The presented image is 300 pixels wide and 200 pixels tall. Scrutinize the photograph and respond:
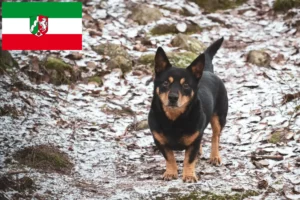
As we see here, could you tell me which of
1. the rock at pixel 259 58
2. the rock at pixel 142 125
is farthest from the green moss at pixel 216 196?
the rock at pixel 259 58

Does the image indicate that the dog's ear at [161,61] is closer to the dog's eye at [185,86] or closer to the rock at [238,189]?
the dog's eye at [185,86]

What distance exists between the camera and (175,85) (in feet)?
15.7

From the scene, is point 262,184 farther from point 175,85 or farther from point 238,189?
point 175,85

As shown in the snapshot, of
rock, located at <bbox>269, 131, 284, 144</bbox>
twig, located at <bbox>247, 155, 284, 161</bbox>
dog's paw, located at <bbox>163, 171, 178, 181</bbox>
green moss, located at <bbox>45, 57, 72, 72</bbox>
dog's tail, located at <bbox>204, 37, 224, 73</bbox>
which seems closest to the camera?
dog's paw, located at <bbox>163, 171, 178, 181</bbox>

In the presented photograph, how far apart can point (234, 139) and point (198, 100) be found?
147 cm

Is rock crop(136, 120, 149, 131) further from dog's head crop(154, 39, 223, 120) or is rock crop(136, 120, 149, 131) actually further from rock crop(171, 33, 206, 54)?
rock crop(171, 33, 206, 54)

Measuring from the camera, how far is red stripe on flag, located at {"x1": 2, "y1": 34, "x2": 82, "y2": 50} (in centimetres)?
853

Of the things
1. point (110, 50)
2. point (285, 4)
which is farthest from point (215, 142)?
point (285, 4)

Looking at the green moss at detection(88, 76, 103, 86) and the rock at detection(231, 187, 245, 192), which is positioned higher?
the green moss at detection(88, 76, 103, 86)

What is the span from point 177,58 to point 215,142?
3.47 metres

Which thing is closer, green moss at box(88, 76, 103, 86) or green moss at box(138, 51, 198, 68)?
green moss at box(88, 76, 103, 86)

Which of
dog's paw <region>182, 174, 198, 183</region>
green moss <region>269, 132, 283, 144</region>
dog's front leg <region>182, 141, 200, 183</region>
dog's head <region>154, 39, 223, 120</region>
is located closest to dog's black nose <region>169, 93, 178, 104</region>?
dog's head <region>154, 39, 223, 120</region>

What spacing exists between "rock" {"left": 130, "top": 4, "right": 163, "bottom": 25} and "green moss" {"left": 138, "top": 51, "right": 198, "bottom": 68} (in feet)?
5.77

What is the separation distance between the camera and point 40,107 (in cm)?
669
